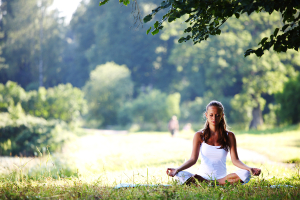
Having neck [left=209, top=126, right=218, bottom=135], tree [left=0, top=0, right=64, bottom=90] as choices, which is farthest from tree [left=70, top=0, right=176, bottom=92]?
neck [left=209, top=126, right=218, bottom=135]

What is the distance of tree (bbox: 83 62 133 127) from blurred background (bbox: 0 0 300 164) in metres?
0.12

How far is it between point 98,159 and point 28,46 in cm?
4215

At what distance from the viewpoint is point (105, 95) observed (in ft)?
111

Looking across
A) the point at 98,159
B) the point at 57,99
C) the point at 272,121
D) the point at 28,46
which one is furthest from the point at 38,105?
the point at 28,46

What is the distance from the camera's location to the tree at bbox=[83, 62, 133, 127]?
3397 cm

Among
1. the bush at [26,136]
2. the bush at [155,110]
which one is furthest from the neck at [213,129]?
the bush at [155,110]

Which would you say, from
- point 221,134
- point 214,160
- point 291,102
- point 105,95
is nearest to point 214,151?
point 214,160

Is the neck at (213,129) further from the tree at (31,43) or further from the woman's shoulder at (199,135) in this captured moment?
the tree at (31,43)

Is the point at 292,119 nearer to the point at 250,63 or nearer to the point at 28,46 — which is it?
the point at 250,63

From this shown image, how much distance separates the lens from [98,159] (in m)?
10.9

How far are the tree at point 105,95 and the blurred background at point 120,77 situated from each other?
0.12 meters

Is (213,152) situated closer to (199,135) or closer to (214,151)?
(214,151)

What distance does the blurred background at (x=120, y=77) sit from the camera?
20.5 meters

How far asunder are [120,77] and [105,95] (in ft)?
10.2
